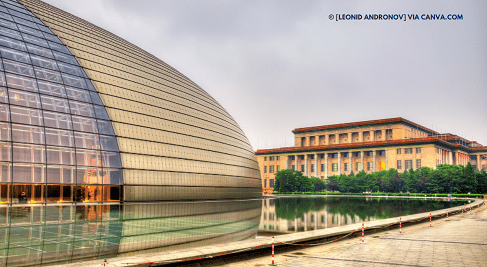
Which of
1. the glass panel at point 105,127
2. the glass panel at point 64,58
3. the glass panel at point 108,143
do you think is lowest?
the glass panel at point 108,143

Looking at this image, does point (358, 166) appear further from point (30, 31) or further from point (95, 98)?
point (30, 31)

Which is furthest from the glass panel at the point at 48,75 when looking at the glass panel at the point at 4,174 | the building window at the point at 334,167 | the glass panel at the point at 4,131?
the building window at the point at 334,167

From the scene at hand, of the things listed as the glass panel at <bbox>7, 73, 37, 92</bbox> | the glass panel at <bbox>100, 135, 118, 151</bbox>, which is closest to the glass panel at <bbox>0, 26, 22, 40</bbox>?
the glass panel at <bbox>7, 73, 37, 92</bbox>

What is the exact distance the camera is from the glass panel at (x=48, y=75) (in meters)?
39.9

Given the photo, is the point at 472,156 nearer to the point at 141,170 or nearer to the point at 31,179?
the point at 141,170

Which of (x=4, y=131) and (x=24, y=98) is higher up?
(x=24, y=98)

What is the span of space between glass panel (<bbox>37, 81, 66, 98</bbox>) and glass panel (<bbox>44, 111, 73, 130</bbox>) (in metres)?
2.36

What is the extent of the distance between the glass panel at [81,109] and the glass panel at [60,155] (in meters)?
4.39

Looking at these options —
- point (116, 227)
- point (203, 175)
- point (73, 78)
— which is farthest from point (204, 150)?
point (116, 227)

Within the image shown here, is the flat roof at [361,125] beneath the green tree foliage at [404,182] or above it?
above

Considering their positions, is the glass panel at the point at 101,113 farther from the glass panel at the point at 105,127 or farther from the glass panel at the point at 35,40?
the glass panel at the point at 35,40

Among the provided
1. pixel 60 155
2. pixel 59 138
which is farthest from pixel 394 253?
pixel 59 138

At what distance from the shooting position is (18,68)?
126ft

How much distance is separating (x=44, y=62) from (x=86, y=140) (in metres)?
9.14
